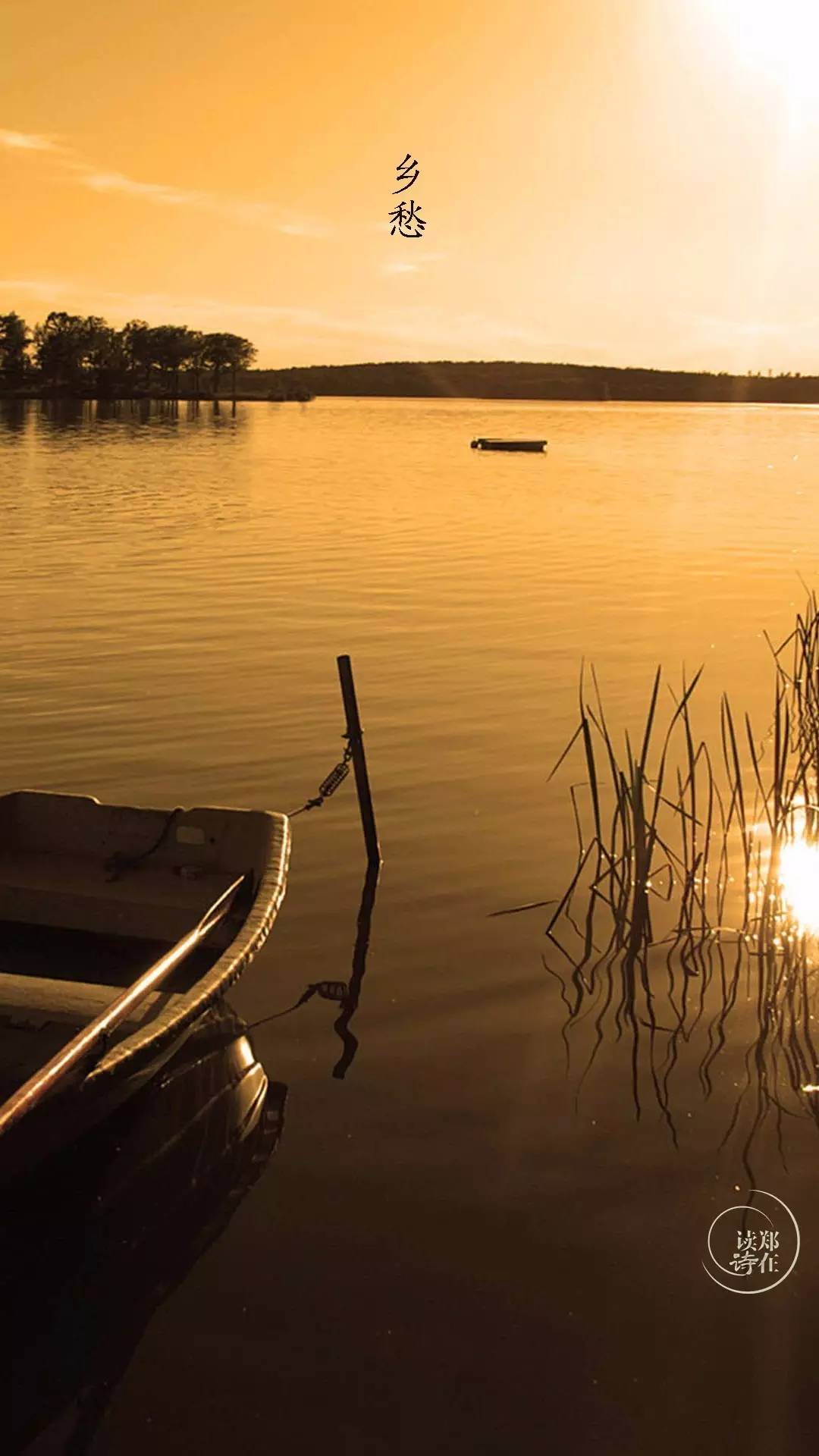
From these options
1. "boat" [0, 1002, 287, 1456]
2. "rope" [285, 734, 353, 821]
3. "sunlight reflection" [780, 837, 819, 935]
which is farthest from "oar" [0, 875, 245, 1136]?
"sunlight reflection" [780, 837, 819, 935]

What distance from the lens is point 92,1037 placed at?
582 centimetres

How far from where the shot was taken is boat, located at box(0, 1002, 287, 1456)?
5410 millimetres

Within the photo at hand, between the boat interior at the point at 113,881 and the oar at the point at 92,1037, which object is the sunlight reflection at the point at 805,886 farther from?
the oar at the point at 92,1037

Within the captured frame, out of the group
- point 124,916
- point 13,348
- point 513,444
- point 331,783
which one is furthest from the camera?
point 13,348

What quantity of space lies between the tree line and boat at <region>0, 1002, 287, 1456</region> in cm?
15029

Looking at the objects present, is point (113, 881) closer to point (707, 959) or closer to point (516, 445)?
point (707, 959)

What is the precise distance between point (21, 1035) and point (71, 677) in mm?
11861

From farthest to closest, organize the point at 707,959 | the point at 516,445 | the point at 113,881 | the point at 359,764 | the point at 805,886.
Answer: the point at 516,445
the point at 359,764
the point at 805,886
the point at 707,959
the point at 113,881

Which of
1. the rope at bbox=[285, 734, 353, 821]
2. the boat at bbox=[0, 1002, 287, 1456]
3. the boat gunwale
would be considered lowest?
the boat at bbox=[0, 1002, 287, 1456]

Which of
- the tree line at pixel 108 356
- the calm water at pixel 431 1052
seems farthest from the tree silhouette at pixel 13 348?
the calm water at pixel 431 1052

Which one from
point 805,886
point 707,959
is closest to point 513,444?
point 805,886

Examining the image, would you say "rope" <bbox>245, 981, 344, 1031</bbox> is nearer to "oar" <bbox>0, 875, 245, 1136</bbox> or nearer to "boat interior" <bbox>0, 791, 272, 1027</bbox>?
"boat interior" <bbox>0, 791, 272, 1027</bbox>

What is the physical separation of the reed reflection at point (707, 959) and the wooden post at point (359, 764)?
5.51 ft

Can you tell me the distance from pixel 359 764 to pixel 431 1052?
3696mm
